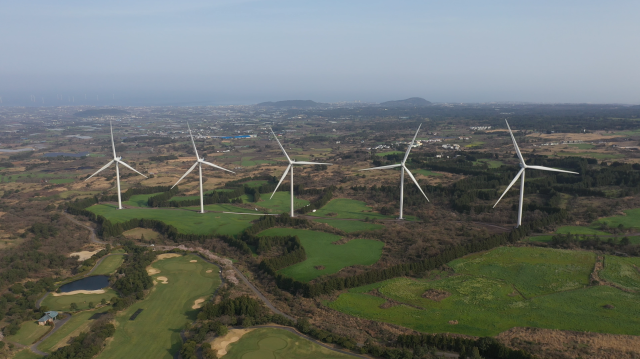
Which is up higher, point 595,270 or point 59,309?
point 595,270

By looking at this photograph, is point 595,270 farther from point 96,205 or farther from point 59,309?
point 96,205

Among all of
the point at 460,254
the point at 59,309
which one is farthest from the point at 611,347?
the point at 59,309

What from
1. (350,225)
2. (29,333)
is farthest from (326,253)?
(29,333)

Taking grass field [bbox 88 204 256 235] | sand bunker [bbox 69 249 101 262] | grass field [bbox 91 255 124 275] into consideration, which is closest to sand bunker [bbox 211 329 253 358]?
grass field [bbox 91 255 124 275]

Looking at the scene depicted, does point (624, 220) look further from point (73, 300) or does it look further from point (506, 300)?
point (73, 300)

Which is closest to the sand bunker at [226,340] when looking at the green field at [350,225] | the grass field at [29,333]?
the grass field at [29,333]

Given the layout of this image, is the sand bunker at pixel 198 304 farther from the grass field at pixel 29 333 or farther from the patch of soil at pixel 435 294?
the patch of soil at pixel 435 294
